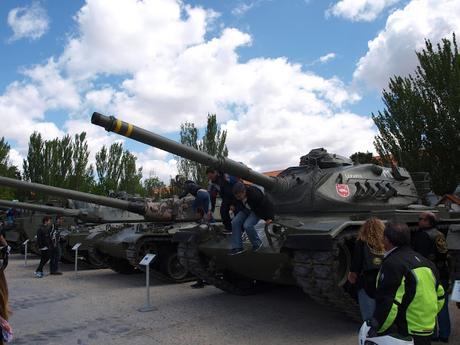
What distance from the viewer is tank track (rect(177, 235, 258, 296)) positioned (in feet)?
27.9

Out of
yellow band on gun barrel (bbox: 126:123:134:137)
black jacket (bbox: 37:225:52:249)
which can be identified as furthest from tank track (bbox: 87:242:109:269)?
yellow band on gun barrel (bbox: 126:123:134:137)

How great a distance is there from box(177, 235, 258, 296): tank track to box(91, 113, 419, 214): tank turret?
160cm

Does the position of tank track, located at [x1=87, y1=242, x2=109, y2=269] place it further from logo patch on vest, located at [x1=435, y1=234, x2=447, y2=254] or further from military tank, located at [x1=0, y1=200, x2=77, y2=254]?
logo patch on vest, located at [x1=435, y1=234, x2=447, y2=254]

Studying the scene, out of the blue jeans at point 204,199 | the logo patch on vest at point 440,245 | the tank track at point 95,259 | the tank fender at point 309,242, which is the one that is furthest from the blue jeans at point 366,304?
the tank track at point 95,259

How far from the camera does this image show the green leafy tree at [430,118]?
16922 millimetres

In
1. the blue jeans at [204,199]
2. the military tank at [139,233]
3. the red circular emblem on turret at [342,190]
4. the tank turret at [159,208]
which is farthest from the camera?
the tank turret at [159,208]

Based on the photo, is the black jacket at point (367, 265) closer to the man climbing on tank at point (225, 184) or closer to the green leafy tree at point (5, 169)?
the man climbing on tank at point (225, 184)

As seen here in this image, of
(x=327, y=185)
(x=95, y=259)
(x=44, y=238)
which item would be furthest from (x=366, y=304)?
(x=95, y=259)

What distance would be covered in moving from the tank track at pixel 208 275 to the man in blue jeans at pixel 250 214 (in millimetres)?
1189

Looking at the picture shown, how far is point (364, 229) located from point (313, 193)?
2.79m

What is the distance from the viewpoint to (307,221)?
7.44 metres

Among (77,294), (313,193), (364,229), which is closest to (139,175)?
(77,294)

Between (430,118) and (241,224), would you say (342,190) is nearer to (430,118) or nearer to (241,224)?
(241,224)

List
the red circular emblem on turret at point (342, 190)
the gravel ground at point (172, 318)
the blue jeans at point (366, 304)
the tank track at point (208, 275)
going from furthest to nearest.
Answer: the tank track at point (208, 275) < the red circular emblem on turret at point (342, 190) < the gravel ground at point (172, 318) < the blue jeans at point (366, 304)
